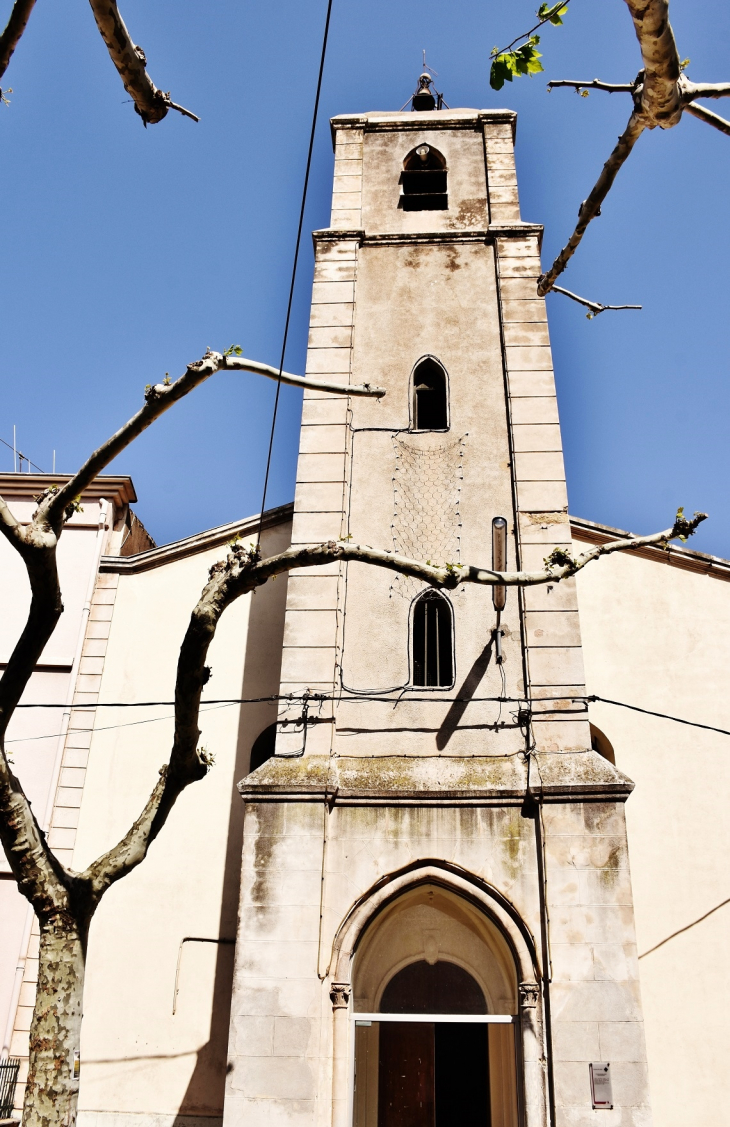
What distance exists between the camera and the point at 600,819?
11242 millimetres

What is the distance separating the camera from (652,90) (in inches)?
179

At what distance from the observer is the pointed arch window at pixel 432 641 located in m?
12.8

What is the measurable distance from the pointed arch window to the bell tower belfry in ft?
0.10

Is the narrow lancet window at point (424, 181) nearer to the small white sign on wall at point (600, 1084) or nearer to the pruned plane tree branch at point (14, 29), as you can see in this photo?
the pruned plane tree branch at point (14, 29)

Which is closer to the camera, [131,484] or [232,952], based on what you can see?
[232,952]

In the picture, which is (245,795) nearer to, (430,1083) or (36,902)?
(36,902)

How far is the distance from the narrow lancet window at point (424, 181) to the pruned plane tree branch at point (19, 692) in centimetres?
1054

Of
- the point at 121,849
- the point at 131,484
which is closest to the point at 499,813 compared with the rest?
the point at 121,849

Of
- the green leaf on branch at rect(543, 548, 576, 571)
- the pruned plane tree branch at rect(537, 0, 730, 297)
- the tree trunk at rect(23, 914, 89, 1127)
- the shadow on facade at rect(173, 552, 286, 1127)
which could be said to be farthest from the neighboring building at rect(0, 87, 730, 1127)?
the pruned plane tree branch at rect(537, 0, 730, 297)

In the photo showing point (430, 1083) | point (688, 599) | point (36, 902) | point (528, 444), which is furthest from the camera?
point (430, 1083)

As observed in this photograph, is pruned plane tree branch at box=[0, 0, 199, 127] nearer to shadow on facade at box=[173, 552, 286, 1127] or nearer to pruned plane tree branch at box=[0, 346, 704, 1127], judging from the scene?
pruned plane tree branch at box=[0, 346, 704, 1127]

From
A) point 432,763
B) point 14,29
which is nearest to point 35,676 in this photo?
point 432,763

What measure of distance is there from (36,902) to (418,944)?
6769mm

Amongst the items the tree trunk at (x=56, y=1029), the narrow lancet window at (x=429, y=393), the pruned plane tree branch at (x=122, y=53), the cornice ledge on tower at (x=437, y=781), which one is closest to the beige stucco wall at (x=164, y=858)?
the cornice ledge on tower at (x=437, y=781)
